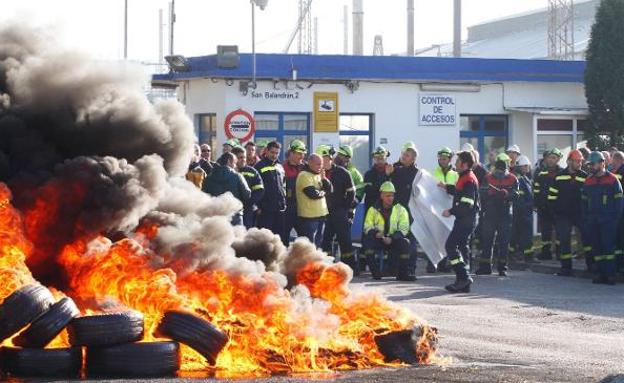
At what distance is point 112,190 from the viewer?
10.6 m

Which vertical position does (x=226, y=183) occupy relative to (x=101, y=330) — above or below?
above

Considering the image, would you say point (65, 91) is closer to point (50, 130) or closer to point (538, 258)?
point (50, 130)

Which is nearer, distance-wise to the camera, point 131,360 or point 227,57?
point 131,360

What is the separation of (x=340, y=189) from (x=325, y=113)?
354 inches

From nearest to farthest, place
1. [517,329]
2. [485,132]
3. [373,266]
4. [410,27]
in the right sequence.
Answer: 1. [517,329]
2. [373,266]
3. [485,132]
4. [410,27]

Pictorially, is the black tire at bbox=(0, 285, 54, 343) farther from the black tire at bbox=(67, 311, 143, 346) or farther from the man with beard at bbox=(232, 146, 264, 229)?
the man with beard at bbox=(232, 146, 264, 229)

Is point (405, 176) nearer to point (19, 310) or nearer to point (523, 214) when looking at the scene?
point (523, 214)

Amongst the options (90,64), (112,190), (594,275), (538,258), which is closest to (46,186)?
(112,190)

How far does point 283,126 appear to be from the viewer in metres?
27.6

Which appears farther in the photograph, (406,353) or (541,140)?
(541,140)

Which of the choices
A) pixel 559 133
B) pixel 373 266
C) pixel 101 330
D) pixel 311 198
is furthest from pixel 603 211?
pixel 559 133

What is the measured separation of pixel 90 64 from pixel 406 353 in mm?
3996

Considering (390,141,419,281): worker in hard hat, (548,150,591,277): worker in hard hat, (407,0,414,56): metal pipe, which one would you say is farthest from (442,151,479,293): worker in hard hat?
(407,0,414,56): metal pipe

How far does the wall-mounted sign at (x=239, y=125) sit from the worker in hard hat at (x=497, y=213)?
6188mm
